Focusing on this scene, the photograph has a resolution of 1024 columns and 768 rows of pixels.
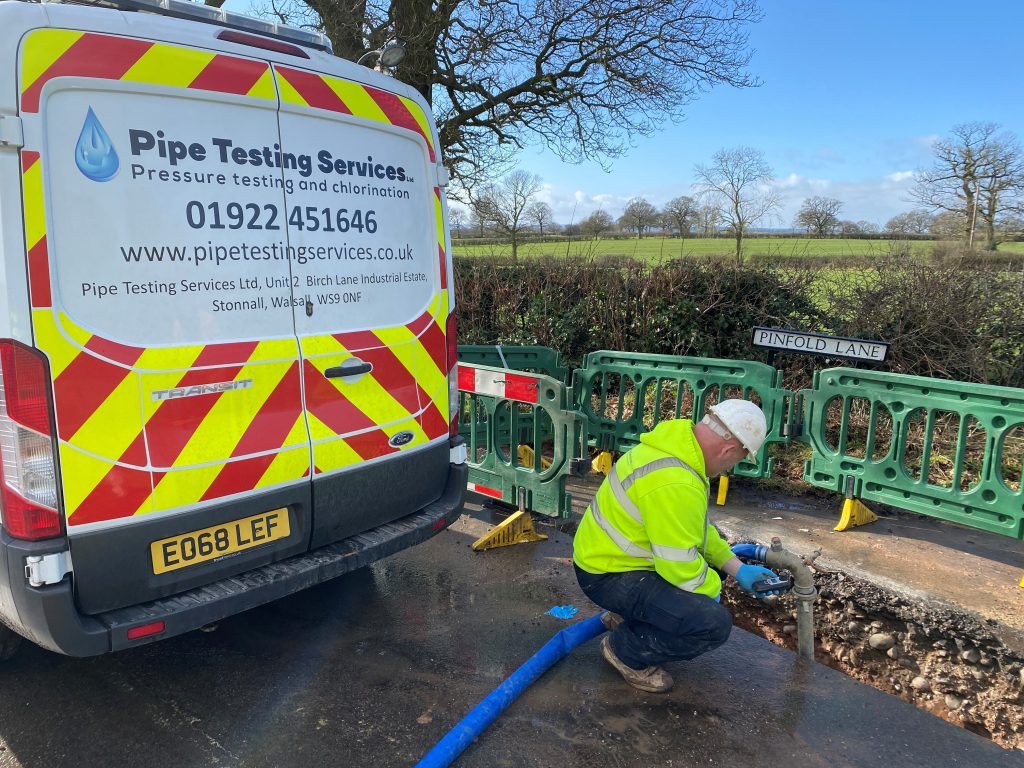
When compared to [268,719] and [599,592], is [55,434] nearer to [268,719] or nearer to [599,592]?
[268,719]

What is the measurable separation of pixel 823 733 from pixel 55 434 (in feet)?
10.4

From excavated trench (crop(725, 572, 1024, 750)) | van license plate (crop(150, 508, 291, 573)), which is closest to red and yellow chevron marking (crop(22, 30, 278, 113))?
van license plate (crop(150, 508, 291, 573))

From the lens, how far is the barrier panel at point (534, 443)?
4.64 meters

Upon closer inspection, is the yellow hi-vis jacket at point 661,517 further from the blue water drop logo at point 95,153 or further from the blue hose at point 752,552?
the blue water drop logo at point 95,153

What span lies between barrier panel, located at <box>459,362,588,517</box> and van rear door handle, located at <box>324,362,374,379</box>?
166 centimetres

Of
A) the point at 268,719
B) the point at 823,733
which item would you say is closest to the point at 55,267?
the point at 268,719

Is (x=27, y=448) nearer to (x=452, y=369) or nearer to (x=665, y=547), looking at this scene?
(x=452, y=369)

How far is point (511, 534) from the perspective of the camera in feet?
15.5

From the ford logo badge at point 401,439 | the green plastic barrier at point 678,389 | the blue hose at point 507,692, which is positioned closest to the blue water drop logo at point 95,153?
the ford logo badge at point 401,439

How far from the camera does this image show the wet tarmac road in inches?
108

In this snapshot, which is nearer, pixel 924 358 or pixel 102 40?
pixel 102 40

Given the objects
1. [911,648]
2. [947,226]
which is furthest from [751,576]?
[947,226]

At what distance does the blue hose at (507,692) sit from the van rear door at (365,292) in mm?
976

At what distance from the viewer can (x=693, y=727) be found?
2916 millimetres
